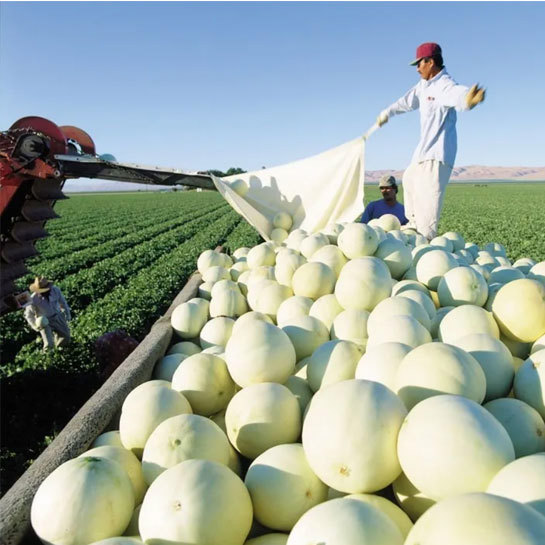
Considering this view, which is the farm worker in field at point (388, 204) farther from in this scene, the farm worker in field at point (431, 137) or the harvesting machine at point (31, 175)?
the harvesting machine at point (31, 175)

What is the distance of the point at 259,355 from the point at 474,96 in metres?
3.41

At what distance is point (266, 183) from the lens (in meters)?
6.48

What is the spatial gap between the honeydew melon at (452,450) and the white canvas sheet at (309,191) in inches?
183

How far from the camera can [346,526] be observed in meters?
1.29

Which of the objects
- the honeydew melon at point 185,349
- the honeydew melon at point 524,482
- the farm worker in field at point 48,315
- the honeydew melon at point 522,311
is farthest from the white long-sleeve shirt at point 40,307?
the honeydew melon at point 524,482

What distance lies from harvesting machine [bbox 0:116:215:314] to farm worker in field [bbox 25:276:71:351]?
2.18 meters

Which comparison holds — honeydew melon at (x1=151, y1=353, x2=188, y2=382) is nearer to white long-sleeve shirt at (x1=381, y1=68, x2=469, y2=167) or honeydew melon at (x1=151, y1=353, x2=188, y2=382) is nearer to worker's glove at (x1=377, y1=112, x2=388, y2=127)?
white long-sleeve shirt at (x1=381, y1=68, x2=469, y2=167)

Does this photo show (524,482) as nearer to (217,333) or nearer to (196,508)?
(196,508)

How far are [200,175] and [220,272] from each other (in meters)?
1.20

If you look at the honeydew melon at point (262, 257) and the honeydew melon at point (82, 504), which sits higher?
the honeydew melon at point (262, 257)

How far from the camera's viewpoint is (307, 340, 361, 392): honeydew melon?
2.33 m

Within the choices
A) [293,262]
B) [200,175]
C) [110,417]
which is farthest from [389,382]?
[200,175]

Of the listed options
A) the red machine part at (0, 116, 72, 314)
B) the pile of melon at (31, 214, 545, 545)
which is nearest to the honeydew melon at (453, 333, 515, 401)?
the pile of melon at (31, 214, 545, 545)

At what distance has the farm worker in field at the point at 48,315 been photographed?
6.46 meters
